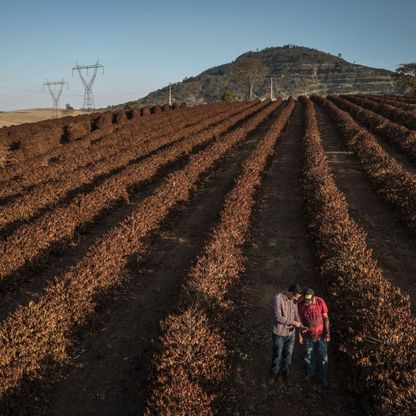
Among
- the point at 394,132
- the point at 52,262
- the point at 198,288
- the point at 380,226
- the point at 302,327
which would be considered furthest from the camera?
the point at 394,132

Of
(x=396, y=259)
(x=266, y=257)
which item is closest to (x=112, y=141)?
(x=266, y=257)

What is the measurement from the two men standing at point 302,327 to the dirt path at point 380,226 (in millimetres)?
3392

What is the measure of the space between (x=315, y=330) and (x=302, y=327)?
0.23 m

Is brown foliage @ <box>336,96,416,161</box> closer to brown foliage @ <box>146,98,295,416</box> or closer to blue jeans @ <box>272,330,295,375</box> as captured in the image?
brown foliage @ <box>146,98,295,416</box>

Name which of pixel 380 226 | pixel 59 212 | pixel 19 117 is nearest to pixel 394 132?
pixel 380 226

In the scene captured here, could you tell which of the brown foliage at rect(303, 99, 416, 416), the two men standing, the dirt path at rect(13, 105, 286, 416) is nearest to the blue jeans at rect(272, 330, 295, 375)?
the two men standing

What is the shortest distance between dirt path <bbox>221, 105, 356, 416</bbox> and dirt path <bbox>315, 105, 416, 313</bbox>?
2.10 metres

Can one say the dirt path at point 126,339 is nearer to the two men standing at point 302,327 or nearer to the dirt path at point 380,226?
the two men standing at point 302,327

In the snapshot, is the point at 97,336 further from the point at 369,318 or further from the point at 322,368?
the point at 369,318

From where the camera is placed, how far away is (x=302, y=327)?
688cm

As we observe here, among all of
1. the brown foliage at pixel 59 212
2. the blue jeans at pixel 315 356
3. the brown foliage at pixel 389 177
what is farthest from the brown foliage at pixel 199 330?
the brown foliage at pixel 389 177

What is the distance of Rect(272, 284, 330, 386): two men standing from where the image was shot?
6785 mm

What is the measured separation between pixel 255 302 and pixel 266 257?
2.66 meters

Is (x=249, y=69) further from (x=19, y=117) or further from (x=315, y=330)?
(x=315, y=330)
